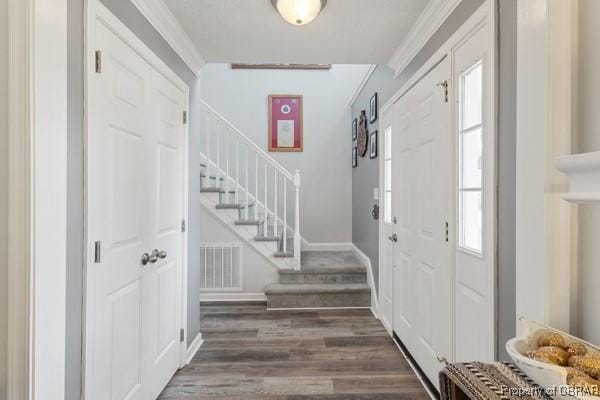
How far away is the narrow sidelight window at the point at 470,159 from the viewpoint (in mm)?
1626

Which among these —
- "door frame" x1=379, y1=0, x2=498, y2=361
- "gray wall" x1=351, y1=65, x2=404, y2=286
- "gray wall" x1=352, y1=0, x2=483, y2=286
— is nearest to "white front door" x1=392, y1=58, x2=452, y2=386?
"door frame" x1=379, y1=0, x2=498, y2=361

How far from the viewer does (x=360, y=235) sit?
4.43m

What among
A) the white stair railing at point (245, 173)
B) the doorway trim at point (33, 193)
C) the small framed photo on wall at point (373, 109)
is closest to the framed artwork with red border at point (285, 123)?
the white stair railing at point (245, 173)

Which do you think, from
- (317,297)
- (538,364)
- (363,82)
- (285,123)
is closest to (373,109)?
(363,82)

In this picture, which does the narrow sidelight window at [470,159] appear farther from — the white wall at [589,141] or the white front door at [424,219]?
the white wall at [589,141]

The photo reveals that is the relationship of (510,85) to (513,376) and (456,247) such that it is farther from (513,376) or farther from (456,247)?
(513,376)

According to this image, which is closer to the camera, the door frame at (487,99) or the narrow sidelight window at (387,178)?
the door frame at (487,99)

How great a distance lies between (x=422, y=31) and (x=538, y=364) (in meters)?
1.99

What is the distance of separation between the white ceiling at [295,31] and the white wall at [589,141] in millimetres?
1083

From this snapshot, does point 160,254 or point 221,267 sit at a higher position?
point 160,254

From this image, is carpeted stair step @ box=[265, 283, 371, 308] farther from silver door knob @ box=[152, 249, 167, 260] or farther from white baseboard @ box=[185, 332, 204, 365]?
silver door knob @ box=[152, 249, 167, 260]

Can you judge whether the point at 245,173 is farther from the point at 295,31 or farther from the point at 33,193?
the point at 33,193

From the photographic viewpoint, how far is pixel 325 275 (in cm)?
384

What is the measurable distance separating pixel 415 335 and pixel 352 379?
544mm
